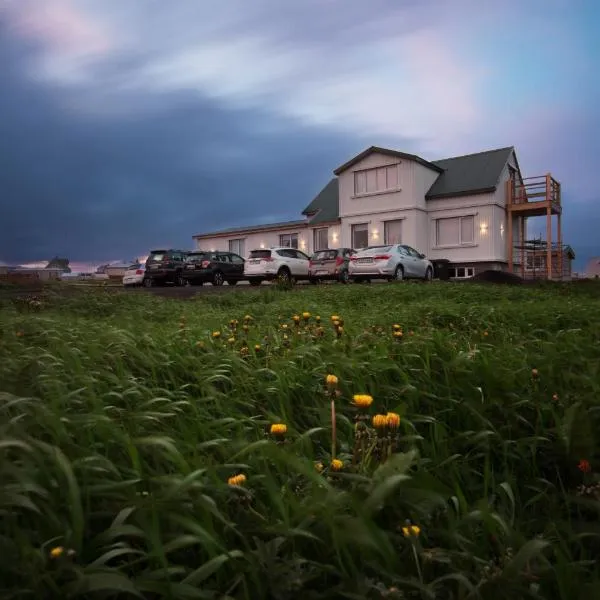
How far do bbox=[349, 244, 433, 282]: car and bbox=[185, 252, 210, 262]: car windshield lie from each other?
26.0ft

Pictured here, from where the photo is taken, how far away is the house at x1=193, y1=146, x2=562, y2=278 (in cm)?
2589

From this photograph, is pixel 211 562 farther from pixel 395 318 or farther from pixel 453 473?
pixel 395 318

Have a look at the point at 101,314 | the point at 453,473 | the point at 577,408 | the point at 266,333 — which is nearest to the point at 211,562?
the point at 453,473

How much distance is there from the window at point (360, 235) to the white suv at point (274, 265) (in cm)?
676

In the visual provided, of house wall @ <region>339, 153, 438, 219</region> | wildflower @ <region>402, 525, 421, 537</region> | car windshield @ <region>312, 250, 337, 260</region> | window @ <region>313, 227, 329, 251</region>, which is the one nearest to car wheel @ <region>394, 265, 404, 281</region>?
car windshield @ <region>312, 250, 337, 260</region>

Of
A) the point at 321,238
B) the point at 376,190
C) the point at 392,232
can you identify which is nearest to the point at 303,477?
the point at 392,232

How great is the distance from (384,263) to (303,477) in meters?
18.9

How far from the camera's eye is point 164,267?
25.0 m

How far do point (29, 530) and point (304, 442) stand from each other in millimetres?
1144

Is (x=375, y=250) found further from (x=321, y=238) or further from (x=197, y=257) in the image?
(x=321, y=238)

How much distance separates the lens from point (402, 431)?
2.46m

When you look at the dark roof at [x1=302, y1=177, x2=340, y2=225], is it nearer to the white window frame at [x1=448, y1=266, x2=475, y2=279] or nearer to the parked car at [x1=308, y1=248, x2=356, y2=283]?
the white window frame at [x1=448, y1=266, x2=475, y2=279]

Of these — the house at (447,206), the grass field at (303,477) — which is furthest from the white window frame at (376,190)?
the grass field at (303,477)

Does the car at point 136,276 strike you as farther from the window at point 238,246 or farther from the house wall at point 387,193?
the house wall at point 387,193
